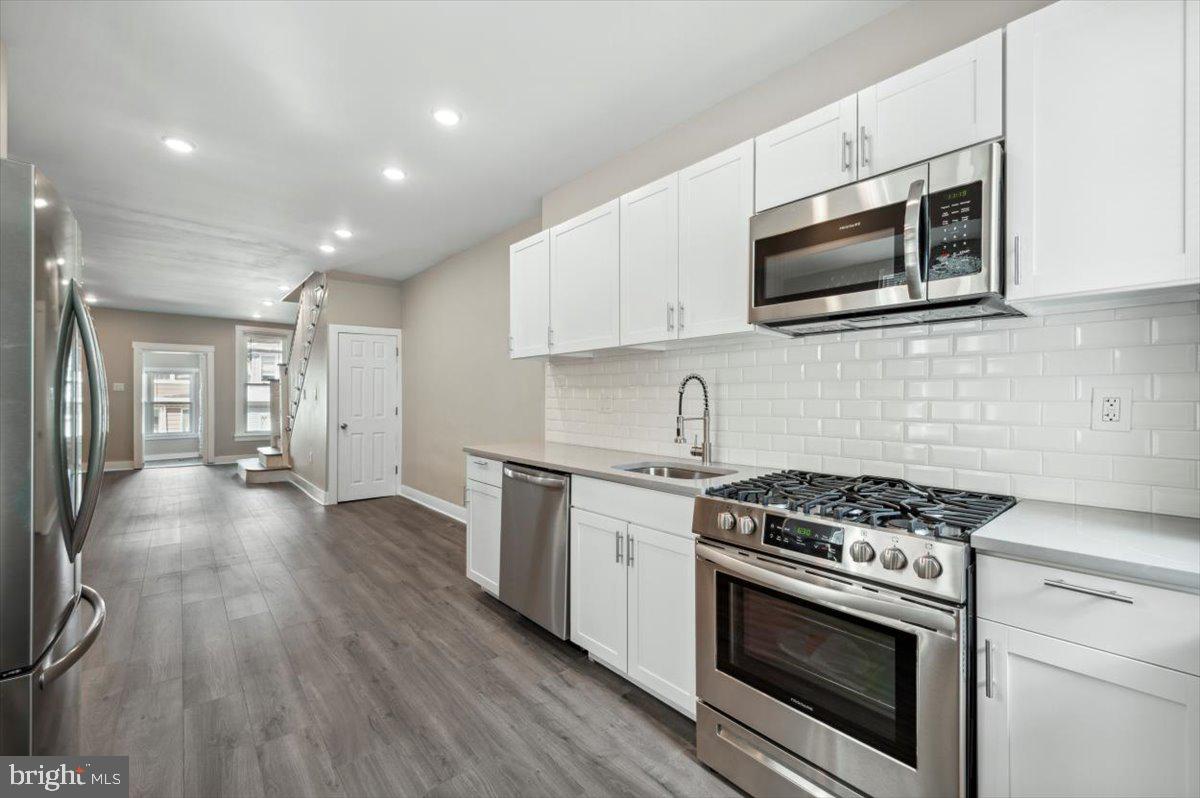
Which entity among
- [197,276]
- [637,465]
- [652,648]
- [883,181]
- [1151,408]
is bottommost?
[652,648]

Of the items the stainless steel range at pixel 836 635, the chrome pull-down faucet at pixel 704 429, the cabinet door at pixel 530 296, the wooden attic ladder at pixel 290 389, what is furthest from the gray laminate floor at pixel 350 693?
the wooden attic ladder at pixel 290 389

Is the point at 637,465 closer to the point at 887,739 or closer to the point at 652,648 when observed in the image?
the point at 652,648

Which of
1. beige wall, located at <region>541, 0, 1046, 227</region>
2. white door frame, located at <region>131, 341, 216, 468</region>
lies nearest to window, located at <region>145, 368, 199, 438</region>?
white door frame, located at <region>131, 341, 216, 468</region>

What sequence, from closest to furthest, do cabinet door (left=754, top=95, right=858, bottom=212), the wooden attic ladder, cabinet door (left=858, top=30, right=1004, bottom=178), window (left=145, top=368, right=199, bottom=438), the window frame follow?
cabinet door (left=858, top=30, right=1004, bottom=178)
cabinet door (left=754, top=95, right=858, bottom=212)
the wooden attic ladder
the window frame
window (left=145, top=368, right=199, bottom=438)

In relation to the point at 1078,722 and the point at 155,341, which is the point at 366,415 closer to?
the point at 155,341

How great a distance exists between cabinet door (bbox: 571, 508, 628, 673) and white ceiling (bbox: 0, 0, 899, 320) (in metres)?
2.11

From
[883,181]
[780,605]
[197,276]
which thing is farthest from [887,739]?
[197,276]

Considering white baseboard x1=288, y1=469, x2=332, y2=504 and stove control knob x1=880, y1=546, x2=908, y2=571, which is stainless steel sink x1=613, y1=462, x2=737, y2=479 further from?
white baseboard x1=288, y1=469, x2=332, y2=504

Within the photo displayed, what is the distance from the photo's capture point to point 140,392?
9.20 meters

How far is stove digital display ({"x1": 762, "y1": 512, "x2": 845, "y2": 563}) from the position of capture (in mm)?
1513

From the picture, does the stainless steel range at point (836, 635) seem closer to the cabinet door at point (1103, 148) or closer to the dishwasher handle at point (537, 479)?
the cabinet door at point (1103, 148)

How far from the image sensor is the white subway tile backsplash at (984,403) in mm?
1523

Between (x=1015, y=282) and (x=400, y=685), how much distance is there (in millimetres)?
2794

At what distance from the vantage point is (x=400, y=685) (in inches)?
93.1
